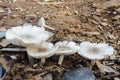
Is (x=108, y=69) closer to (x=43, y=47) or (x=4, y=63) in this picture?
(x=43, y=47)

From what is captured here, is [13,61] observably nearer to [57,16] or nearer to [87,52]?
[87,52]

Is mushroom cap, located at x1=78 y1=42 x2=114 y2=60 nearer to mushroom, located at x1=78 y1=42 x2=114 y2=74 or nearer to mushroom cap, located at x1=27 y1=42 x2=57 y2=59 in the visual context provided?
mushroom, located at x1=78 y1=42 x2=114 y2=74

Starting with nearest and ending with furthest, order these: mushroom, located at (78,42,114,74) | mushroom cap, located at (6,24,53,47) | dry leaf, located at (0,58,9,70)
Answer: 1. mushroom cap, located at (6,24,53,47)
2. mushroom, located at (78,42,114,74)
3. dry leaf, located at (0,58,9,70)

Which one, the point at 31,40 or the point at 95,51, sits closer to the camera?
the point at 31,40

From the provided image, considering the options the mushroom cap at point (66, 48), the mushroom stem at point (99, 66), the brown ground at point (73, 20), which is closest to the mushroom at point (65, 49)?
the mushroom cap at point (66, 48)

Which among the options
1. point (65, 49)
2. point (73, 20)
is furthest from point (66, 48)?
point (73, 20)

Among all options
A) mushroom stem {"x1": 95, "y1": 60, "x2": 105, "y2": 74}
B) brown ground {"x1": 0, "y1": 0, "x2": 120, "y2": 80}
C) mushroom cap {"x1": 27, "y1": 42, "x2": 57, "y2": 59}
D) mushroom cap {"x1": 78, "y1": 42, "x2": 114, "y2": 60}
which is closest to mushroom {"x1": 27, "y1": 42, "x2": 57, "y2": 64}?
mushroom cap {"x1": 27, "y1": 42, "x2": 57, "y2": 59}
